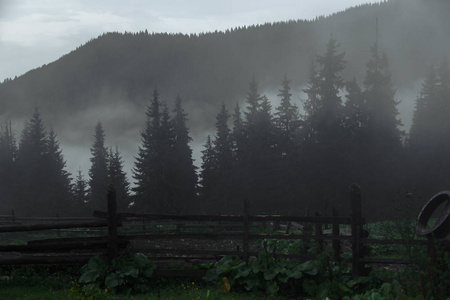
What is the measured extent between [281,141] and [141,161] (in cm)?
1699

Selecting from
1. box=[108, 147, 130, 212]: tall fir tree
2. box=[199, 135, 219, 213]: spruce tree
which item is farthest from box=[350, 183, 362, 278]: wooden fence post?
box=[108, 147, 130, 212]: tall fir tree

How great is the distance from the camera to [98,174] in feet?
211

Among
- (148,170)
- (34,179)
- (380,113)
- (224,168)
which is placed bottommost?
(34,179)

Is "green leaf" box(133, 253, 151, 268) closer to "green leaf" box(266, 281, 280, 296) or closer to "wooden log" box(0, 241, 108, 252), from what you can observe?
"wooden log" box(0, 241, 108, 252)

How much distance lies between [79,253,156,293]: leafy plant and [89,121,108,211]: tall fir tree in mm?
48428

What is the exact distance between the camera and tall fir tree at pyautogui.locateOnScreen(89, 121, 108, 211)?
59653mm

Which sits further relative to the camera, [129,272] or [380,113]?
[380,113]

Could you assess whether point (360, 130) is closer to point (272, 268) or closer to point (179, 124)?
point (179, 124)

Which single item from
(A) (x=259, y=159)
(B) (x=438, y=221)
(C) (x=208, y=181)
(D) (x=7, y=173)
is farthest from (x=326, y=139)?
(D) (x=7, y=173)

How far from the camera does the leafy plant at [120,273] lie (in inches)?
408

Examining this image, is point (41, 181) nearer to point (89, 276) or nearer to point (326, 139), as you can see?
point (326, 139)

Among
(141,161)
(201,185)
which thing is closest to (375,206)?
Result: (201,185)

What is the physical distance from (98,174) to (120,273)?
55870 millimetres

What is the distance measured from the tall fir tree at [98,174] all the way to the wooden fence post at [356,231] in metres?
50.8
